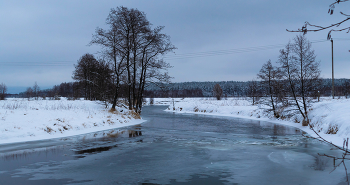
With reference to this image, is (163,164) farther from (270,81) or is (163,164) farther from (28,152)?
(270,81)

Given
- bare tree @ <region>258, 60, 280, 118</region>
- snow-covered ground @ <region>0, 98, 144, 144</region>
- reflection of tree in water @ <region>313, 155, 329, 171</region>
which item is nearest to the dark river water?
reflection of tree in water @ <region>313, 155, 329, 171</region>

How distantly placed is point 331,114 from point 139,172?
50.9ft

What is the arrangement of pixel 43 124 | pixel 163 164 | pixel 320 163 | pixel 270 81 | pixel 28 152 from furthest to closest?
pixel 270 81 → pixel 43 124 → pixel 28 152 → pixel 320 163 → pixel 163 164

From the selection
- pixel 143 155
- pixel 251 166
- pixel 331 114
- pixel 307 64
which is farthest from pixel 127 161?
pixel 307 64

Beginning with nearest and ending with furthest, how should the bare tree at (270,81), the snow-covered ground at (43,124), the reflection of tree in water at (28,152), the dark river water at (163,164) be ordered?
the dark river water at (163,164)
the reflection of tree in water at (28,152)
the snow-covered ground at (43,124)
the bare tree at (270,81)

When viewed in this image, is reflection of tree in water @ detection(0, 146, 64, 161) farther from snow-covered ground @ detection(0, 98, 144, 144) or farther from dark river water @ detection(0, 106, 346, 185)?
snow-covered ground @ detection(0, 98, 144, 144)

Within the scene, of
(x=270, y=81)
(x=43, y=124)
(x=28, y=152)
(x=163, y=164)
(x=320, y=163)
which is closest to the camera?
(x=163, y=164)

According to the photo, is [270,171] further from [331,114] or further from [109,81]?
[109,81]

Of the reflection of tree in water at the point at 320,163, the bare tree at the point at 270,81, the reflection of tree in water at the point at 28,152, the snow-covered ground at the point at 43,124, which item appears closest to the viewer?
the reflection of tree in water at the point at 320,163

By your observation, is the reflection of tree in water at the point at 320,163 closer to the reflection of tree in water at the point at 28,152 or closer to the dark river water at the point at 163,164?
the dark river water at the point at 163,164

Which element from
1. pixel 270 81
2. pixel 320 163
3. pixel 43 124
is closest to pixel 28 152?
pixel 43 124

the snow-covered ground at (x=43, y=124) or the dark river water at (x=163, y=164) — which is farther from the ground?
the snow-covered ground at (x=43, y=124)

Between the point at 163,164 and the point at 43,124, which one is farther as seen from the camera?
the point at 43,124

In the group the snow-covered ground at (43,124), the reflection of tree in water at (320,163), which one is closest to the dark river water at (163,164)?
the reflection of tree in water at (320,163)
